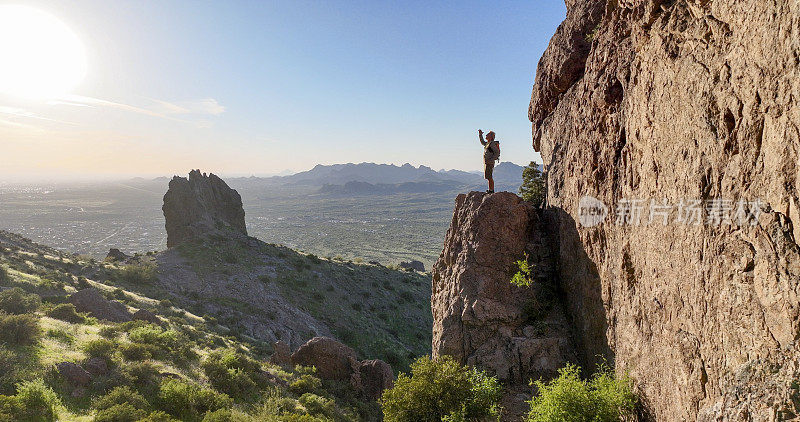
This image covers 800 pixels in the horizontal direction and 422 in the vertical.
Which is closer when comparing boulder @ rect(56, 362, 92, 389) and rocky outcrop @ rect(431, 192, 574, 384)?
boulder @ rect(56, 362, 92, 389)

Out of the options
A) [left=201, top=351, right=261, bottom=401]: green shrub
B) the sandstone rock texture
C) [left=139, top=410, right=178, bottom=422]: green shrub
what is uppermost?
the sandstone rock texture

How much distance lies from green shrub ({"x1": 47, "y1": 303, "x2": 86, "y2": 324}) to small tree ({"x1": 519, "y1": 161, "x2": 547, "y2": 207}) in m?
28.3

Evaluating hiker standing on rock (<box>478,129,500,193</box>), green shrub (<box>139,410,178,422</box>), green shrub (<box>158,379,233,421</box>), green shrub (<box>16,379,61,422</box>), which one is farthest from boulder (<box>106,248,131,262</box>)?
hiker standing on rock (<box>478,129,500,193</box>)

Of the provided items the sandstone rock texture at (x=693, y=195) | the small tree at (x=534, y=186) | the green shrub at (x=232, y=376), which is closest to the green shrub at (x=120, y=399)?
the green shrub at (x=232, y=376)

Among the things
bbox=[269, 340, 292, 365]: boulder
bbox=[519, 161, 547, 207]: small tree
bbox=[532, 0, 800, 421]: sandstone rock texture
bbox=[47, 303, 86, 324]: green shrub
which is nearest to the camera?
bbox=[532, 0, 800, 421]: sandstone rock texture

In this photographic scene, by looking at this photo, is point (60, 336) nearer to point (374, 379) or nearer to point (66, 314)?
point (66, 314)

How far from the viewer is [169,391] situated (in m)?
15.4

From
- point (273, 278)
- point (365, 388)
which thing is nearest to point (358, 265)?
point (273, 278)

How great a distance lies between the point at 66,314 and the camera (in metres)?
21.3

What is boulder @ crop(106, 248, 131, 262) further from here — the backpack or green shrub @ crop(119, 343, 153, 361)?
the backpack

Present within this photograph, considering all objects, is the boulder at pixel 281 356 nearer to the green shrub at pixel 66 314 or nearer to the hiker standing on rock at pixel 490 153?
the green shrub at pixel 66 314

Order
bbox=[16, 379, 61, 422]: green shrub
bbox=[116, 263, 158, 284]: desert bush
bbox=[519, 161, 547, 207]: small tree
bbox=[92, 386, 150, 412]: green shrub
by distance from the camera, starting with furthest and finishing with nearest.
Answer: bbox=[116, 263, 158, 284]: desert bush < bbox=[519, 161, 547, 207]: small tree < bbox=[92, 386, 150, 412]: green shrub < bbox=[16, 379, 61, 422]: green shrub

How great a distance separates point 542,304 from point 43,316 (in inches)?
1097

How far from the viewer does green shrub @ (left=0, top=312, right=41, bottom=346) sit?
15977 mm
